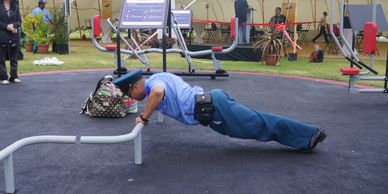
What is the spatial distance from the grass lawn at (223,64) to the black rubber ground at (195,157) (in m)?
3.61

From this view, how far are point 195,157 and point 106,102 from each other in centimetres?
182

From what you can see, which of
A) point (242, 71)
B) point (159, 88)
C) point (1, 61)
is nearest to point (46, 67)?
point (1, 61)

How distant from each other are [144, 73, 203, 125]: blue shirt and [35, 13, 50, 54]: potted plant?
33.1 ft

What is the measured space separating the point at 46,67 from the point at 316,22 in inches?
351

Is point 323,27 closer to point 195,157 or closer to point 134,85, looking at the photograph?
point 195,157

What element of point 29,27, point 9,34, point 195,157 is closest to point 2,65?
point 9,34

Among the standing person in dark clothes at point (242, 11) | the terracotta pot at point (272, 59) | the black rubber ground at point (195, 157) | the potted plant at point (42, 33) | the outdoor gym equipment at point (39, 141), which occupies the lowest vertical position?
the black rubber ground at point (195, 157)

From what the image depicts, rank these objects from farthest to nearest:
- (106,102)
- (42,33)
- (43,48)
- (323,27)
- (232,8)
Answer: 1. (232,8)
2. (323,27)
3. (43,48)
4. (42,33)
5. (106,102)

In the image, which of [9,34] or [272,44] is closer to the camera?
[9,34]

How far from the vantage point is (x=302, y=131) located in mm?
4047

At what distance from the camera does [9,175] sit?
312cm

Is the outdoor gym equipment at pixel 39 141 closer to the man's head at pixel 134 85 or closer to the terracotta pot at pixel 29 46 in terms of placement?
the man's head at pixel 134 85

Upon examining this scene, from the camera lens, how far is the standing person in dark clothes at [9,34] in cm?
764

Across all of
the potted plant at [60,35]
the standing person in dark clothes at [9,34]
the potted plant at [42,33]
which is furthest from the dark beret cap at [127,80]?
the potted plant at [60,35]
